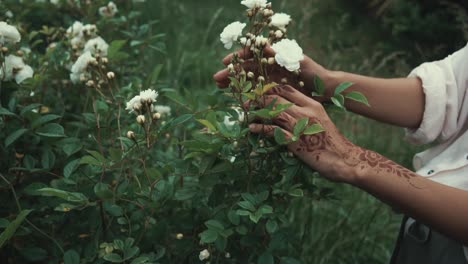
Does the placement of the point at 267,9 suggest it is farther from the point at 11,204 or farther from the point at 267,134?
the point at 11,204

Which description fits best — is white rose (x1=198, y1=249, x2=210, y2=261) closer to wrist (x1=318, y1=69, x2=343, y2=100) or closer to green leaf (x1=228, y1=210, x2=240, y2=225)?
green leaf (x1=228, y1=210, x2=240, y2=225)

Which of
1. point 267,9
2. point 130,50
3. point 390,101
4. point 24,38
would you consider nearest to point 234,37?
point 267,9

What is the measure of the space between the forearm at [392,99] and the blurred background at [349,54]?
26 centimetres

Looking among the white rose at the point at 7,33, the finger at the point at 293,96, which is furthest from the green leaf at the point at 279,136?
the white rose at the point at 7,33

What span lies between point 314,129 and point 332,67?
8.22ft

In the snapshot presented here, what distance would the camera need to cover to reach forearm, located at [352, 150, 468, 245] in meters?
1.26

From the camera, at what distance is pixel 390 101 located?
1630 millimetres

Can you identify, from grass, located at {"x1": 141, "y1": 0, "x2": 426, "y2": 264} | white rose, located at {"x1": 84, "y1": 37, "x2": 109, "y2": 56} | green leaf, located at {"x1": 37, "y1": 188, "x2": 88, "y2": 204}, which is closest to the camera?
green leaf, located at {"x1": 37, "y1": 188, "x2": 88, "y2": 204}

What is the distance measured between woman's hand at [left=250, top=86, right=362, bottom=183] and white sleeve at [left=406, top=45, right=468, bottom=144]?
386 millimetres

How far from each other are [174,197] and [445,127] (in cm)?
77

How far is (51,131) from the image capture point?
4.72ft

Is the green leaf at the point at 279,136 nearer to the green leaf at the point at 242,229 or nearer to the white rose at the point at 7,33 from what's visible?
the green leaf at the point at 242,229

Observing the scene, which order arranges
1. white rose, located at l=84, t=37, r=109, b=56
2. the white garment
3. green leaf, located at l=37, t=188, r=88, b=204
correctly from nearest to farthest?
green leaf, located at l=37, t=188, r=88, b=204 → the white garment → white rose, located at l=84, t=37, r=109, b=56

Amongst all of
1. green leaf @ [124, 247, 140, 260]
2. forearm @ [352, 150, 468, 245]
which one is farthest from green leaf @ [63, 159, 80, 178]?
forearm @ [352, 150, 468, 245]
